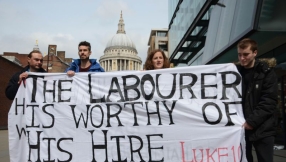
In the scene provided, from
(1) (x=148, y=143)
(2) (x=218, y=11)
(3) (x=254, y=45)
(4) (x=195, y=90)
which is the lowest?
(1) (x=148, y=143)

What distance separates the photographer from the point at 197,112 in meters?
3.89

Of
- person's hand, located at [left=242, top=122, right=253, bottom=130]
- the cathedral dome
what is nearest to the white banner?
person's hand, located at [left=242, top=122, right=253, bottom=130]

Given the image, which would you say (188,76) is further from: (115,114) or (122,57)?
(122,57)

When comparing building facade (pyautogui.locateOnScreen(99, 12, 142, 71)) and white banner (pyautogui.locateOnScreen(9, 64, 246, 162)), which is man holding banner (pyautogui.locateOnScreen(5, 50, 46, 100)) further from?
building facade (pyautogui.locateOnScreen(99, 12, 142, 71))

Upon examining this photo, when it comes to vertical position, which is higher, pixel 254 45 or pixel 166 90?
pixel 254 45

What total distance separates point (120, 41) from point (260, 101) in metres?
116

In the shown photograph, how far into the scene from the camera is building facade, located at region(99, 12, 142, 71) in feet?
343

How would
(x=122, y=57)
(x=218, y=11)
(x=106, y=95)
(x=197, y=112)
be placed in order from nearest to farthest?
(x=197, y=112) → (x=106, y=95) → (x=218, y=11) → (x=122, y=57)

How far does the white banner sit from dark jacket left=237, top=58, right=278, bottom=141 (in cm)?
44

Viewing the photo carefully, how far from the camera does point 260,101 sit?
10.5 feet

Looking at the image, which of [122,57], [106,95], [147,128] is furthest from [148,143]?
[122,57]

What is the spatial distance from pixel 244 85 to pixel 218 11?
7.39 m

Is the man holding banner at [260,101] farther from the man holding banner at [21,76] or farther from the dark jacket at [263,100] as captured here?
the man holding banner at [21,76]

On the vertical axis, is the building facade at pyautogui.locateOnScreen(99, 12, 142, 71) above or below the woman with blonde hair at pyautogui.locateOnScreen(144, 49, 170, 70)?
above
